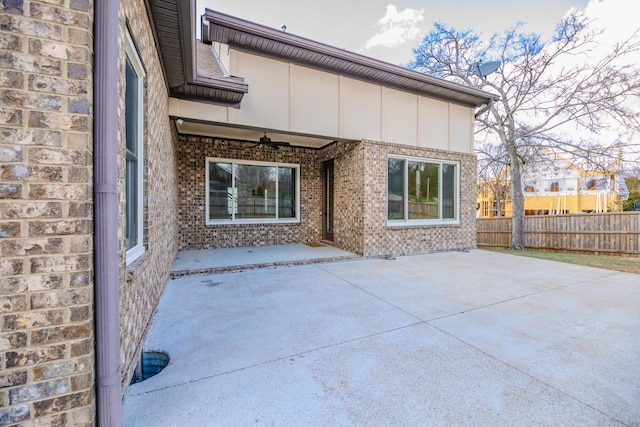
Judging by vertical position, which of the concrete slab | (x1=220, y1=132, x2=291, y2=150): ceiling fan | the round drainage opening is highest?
(x1=220, y1=132, x2=291, y2=150): ceiling fan

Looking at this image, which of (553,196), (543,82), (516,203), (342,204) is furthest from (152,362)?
(553,196)

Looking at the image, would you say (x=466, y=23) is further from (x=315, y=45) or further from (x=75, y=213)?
(x=75, y=213)

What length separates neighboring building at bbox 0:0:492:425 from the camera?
1.34 meters

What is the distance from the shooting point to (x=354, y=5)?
9.79 meters

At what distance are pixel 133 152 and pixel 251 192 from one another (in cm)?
547

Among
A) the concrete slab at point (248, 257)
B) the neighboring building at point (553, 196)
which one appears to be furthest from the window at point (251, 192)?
the neighboring building at point (553, 196)

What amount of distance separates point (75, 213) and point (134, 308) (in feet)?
4.29

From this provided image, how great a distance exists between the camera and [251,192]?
8219 millimetres

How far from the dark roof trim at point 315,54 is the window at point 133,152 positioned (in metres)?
3.03

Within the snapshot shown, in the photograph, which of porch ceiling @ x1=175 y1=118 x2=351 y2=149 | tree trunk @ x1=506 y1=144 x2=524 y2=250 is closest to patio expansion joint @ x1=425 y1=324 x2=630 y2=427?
porch ceiling @ x1=175 y1=118 x2=351 y2=149

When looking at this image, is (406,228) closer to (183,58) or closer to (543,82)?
(183,58)

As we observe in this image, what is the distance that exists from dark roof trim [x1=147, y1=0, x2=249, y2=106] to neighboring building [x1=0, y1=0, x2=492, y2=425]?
25 mm

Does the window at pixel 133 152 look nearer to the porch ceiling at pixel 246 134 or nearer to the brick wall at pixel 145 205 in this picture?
the brick wall at pixel 145 205

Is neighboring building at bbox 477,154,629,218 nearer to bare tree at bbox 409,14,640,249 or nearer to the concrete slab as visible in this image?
bare tree at bbox 409,14,640,249
